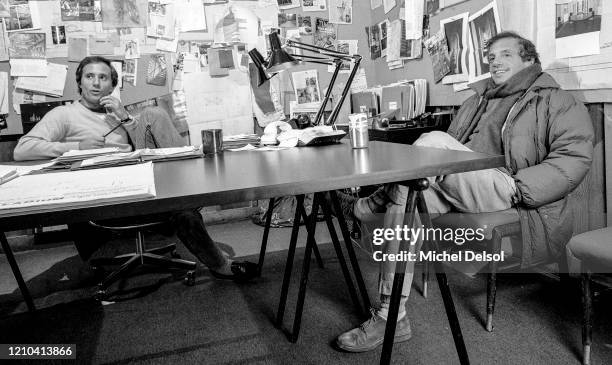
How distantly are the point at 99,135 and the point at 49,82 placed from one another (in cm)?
92

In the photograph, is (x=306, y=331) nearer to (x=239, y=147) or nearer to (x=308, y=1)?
(x=239, y=147)

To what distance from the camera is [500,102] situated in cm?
185

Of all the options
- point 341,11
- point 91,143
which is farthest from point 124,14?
point 341,11

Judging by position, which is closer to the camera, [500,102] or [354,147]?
[354,147]

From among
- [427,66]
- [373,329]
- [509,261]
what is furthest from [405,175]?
[427,66]

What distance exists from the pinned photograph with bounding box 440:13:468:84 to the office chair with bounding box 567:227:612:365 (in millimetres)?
1348

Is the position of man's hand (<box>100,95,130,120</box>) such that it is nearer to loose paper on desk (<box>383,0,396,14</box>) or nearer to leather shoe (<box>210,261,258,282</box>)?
leather shoe (<box>210,261,258,282</box>)

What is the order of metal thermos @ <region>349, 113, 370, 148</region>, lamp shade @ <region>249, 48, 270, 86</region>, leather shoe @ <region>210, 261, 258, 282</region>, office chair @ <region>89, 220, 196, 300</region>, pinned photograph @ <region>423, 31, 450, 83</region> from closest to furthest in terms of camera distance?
1. metal thermos @ <region>349, 113, 370, 148</region>
2. lamp shade @ <region>249, 48, 270, 86</region>
3. office chair @ <region>89, 220, 196, 300</region>
4. leather shoe @ <region>210, 261, 258, 282</region>
5. pinned photograph @ <region>423, 31, 450, 83</region>

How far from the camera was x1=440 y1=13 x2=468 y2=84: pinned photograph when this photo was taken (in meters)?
2.31

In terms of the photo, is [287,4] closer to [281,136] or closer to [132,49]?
[132,49]

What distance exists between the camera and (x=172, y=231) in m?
2.02

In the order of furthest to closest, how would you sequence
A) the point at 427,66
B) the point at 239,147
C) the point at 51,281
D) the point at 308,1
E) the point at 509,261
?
the point at 308,1 → the point at 427,66 → the point at 51,281 → the point at 239,147 → the point at 509,261

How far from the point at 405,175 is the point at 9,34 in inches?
118

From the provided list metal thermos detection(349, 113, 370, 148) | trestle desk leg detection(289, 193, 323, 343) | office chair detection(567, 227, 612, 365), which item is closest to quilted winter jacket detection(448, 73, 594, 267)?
office chair detection(567, 227, 612, 365)
